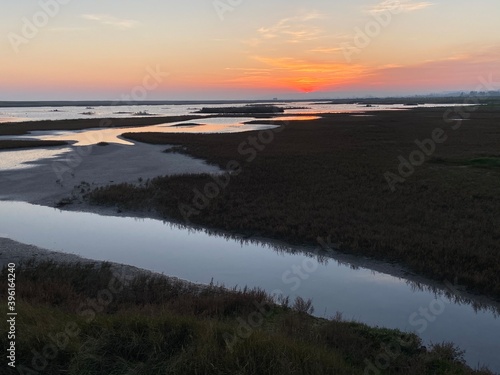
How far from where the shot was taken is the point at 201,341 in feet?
20.9

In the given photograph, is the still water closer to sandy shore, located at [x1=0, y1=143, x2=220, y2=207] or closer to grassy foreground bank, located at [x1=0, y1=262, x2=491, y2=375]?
grassy foreground bank, located at [x1=0, y1=262, x2=491, y2=375]

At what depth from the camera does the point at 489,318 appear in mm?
9891

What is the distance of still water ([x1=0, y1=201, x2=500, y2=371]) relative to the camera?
9500 millimetres

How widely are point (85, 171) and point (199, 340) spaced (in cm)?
2722

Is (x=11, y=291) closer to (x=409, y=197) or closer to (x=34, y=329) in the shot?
(x=34, y=329)

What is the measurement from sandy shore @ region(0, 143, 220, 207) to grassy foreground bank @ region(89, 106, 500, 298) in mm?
2592

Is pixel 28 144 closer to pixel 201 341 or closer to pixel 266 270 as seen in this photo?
pixel 266 270

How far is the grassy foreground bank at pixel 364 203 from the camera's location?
1370cm

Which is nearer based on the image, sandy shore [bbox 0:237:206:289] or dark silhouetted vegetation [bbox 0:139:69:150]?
sandy shore [bbox 0:237:206:289]

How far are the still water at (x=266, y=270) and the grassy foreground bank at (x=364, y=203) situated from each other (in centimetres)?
144

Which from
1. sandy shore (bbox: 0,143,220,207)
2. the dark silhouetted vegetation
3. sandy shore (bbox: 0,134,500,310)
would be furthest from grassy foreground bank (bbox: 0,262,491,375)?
the dark silhouetted vegetation

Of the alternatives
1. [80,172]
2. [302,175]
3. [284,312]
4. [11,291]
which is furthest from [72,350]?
[80,172]

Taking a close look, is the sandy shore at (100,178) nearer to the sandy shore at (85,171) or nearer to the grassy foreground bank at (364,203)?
the sandy shore at (85,171)

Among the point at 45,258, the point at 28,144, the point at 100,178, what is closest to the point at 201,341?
the point at 45,258
